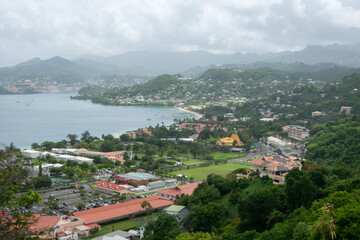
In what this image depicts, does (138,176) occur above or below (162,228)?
below

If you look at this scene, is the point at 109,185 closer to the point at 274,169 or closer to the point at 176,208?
the point at 176,208

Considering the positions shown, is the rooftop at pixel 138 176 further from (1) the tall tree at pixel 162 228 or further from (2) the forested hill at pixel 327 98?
(2) the forested hill at pixel 327 98

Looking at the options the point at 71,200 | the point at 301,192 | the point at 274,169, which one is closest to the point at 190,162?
the point at 71,200

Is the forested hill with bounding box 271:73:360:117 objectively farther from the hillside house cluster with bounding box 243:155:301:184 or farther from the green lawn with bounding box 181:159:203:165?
the hillside house cluster with bounding box 243:155:301:184

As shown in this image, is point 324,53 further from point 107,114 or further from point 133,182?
point 133,182

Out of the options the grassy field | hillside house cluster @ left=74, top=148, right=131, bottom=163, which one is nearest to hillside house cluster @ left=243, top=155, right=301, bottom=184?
the grassy field

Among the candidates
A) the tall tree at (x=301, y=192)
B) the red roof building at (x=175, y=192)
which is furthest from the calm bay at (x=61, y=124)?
the tall tree at (x=301, y=192)
